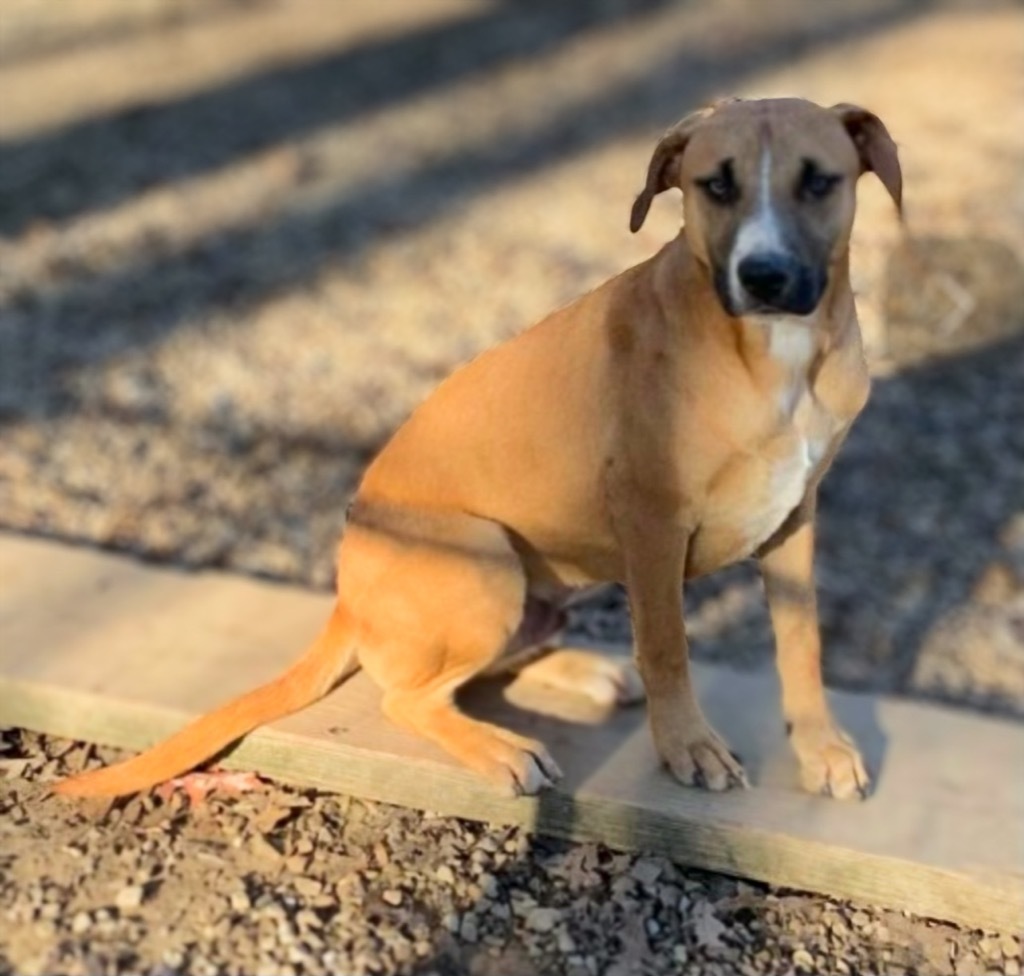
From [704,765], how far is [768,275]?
44.8 inches

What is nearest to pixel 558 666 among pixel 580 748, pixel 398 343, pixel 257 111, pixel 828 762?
pixel 580 748

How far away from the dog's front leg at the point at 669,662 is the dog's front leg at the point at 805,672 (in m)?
0.18

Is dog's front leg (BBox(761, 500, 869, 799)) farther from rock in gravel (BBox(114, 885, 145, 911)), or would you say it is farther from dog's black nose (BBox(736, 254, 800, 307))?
rock in gravel (BBox(114, 885, 145, 911))

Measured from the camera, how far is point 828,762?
11.8 ft

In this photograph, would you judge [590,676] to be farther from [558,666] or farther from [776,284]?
[776,284]

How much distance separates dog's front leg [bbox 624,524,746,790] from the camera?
332 cm

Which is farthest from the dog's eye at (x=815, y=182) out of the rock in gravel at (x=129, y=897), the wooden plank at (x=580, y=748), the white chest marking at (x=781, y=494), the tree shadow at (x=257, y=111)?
the tree shadow at (x=257, y=111)

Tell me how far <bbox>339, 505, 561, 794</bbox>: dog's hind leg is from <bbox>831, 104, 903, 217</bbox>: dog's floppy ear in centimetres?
107

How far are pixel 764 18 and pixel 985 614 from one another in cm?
861

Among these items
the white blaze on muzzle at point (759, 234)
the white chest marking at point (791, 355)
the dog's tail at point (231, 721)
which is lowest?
the dog's tail at point (231, 721)

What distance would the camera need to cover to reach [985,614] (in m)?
5.12

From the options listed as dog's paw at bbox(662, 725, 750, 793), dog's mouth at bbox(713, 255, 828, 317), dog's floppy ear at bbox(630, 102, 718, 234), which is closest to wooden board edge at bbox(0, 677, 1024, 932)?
dog's paw at bbox(662, 725, 750, 793)

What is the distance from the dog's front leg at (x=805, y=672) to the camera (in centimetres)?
357

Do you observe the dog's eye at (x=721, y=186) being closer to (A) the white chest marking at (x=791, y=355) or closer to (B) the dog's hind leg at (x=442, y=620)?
(A) the white chest marking at (x=791, y=355)
